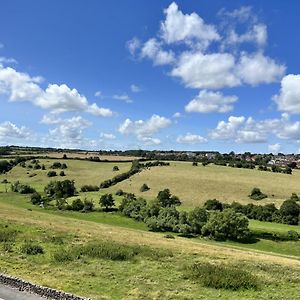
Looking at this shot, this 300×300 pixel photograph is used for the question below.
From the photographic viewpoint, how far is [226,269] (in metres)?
34.0

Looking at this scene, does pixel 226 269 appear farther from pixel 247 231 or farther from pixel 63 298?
pixel 247 231

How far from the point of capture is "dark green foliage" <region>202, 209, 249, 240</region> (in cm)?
8638

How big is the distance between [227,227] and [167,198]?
39783 millimetres

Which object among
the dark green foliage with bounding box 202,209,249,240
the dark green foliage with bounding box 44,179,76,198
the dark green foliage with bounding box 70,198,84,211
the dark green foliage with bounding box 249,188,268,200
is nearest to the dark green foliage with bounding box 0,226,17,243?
the dark green foliage with bounding box 202,209,249,240

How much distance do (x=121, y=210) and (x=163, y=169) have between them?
58.6 meters

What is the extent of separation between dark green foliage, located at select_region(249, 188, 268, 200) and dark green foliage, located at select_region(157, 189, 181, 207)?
2121 cm

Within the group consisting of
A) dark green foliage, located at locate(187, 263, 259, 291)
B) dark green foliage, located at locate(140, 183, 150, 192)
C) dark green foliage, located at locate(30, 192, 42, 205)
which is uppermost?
dark green foliage, located at locate(187, 263, 259, 291)

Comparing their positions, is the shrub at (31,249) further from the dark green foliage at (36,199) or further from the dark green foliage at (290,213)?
the dark green foliage at (36,199)

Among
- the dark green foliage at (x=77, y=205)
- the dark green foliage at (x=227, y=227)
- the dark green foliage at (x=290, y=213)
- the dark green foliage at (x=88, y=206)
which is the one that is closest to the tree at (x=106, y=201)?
the dark green foliage at (x=88, y=206)

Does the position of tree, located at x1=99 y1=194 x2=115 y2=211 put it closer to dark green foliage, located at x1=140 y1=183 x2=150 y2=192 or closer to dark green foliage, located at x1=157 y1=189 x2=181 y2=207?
dark green foliage, located at x1=157 y1=189 x2=181 y2=207

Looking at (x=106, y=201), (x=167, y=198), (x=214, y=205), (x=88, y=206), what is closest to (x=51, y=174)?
(x=88, y=206)

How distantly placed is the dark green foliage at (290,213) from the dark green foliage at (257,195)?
67.3 feet

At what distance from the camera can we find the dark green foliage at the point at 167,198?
122350 mm

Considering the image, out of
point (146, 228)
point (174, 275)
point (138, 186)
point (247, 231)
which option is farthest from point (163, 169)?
point (174, 275)
